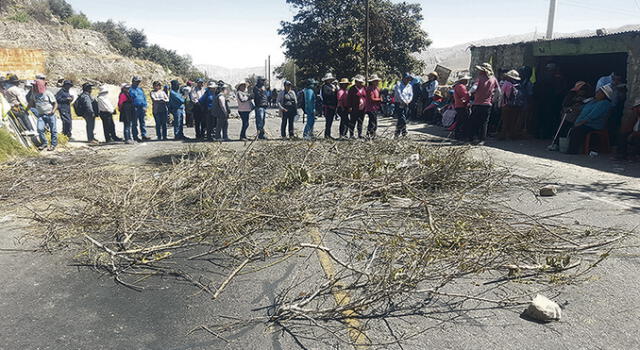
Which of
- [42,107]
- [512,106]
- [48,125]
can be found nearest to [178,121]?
[48,125]

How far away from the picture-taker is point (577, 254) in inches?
162

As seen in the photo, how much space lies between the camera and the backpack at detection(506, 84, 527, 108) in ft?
38.0

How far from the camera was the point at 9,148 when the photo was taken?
9.25 metres

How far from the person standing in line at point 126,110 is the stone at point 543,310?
1139cm

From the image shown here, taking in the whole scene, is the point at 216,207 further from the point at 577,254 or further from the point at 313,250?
the point at 577,254

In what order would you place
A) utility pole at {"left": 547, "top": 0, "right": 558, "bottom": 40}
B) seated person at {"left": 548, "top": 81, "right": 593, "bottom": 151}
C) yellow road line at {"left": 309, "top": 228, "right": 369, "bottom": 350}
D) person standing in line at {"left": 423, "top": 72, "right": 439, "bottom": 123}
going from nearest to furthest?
1. yellow road line at {"left": 309, "top": 228, "right": 369, "bottom": 350}
2. seated person at {"left": 548, "top": 81, "right": 593, "bottom": 151}
3. person standing in line at {"left": 423, "top": 72, "right": 439, "bottom": 123}
4. utility pole at {"left": 547, "top": 0, "right": 558, "bottom": 40}

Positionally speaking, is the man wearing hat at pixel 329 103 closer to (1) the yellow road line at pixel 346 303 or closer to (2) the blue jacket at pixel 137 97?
(2) the blue jacket at pixel 137 97

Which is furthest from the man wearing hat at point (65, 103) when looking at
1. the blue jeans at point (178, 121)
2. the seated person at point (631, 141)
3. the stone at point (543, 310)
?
the seated person at point (631, 141)

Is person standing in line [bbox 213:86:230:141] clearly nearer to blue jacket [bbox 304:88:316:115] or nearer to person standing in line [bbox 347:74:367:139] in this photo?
blue jacket [bbox 304:88:316:115]

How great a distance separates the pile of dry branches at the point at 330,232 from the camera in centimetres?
337

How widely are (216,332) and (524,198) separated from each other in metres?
4.78

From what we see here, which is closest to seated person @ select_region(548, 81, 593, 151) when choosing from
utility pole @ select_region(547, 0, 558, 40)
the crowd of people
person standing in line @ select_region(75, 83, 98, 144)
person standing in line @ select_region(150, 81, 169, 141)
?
the crowd of people

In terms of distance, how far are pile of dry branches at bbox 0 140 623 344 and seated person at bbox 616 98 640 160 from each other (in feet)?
12.7

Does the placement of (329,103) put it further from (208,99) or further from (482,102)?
(482,102)
